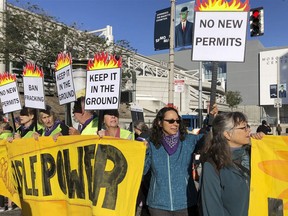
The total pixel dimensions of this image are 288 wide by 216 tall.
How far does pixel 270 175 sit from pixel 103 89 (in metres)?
2.45

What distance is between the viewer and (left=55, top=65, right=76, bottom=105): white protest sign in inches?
234

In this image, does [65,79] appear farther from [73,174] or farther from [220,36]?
[220,36]

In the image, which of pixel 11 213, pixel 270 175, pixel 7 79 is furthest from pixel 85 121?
pixel 270 175

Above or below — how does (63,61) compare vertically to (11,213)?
above

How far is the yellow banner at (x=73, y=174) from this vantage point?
4.26 meters

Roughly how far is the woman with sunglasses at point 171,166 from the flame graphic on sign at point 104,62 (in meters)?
1.27

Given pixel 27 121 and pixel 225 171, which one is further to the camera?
pixel 27 121

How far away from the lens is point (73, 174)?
16.0 ft

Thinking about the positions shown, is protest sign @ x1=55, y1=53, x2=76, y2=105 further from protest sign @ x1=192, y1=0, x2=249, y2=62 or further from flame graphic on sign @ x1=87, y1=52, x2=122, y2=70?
protest sign @ x1=192, y1=0, x2=249, y2=62

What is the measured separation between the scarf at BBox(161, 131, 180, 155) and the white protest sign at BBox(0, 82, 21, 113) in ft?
13.1

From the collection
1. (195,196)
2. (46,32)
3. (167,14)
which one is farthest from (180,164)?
(46,32)

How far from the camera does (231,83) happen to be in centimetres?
7550

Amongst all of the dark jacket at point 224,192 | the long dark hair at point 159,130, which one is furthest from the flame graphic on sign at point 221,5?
the dark jacket at point 224,192

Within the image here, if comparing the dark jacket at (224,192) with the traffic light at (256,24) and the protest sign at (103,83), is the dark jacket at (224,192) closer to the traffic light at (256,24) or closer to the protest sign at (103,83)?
the protest sign at (103,83)
